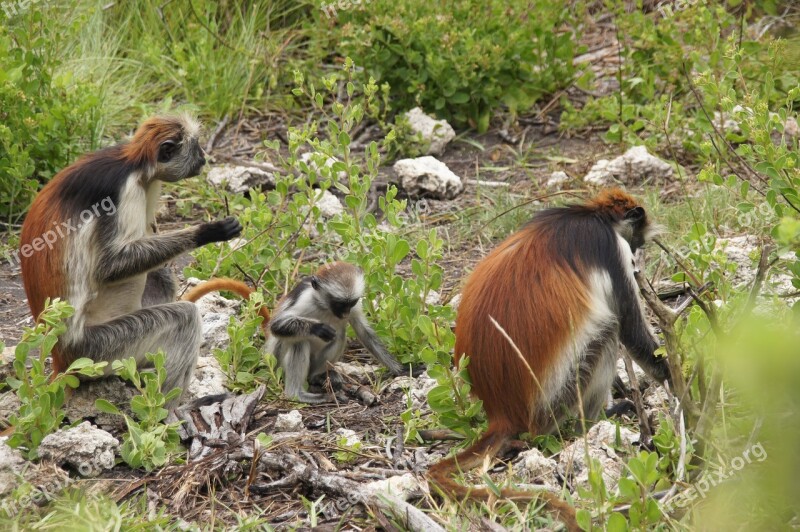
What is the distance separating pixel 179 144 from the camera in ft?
20.2

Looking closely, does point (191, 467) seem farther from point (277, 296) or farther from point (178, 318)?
point (277, 296)

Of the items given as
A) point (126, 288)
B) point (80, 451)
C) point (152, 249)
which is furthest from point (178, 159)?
point (80, 451)

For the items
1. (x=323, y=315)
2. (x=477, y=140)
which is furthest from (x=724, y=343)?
(x=477, y=140)

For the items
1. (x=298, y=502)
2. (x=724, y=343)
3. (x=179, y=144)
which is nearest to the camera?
(x=724, y=343)

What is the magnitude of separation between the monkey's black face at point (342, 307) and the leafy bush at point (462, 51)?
4.13 meters

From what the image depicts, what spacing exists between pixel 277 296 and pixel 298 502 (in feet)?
9.11

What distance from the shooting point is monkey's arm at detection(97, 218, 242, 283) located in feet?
18.8

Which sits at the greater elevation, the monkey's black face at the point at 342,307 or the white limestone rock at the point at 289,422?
the monkey's black face at the point at 342,307

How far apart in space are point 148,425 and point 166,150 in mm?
1849

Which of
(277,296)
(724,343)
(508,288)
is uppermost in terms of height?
(724,343)

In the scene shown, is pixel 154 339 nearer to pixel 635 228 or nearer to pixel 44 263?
pixel 44 263

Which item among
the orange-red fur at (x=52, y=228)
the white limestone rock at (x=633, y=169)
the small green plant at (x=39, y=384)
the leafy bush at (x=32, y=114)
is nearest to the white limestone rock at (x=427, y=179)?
the white limestone rock at (x=633, y=169)

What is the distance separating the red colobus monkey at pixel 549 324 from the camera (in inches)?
192

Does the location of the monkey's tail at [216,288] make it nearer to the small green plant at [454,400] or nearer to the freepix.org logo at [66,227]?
the freepix.org logo at [66,227]
